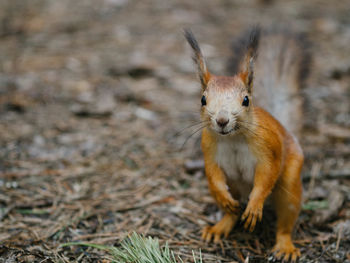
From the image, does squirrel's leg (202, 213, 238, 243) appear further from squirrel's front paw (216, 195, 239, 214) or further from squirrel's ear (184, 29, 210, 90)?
squirrel's ear (184, 29, 210, 90)

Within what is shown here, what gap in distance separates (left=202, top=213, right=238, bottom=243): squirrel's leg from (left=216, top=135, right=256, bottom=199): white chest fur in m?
0.22

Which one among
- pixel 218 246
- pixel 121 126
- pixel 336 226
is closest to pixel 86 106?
pixel 121 126

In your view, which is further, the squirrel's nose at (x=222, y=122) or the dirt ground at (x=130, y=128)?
the dirt ground at (x=130, y=128)

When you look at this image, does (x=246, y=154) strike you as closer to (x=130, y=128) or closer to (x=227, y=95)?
(x=227, y=95)

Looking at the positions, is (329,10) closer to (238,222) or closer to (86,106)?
(86,106)

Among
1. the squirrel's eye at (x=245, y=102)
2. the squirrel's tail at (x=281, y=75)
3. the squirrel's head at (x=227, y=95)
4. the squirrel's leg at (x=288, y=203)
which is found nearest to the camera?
the squirrel's head at (x=227, y=95)

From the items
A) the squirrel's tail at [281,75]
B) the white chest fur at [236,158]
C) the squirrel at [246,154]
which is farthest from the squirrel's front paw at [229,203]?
the squirrel's tail at [281,75]

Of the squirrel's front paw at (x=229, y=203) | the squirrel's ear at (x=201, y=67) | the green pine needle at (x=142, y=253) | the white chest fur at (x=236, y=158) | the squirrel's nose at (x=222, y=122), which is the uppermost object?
the squirrel's ear at (x=201, y=67)

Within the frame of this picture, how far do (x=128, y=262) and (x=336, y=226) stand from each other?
1119 millimetres

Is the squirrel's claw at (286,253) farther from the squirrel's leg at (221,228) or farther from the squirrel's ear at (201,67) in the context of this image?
the squirrel's ear at (201,67)

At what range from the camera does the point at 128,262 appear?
1.44 m

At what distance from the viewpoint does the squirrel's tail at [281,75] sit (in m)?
2.31

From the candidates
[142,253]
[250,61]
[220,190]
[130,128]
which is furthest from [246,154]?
[130,128]

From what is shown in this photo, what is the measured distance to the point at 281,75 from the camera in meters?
2.40
